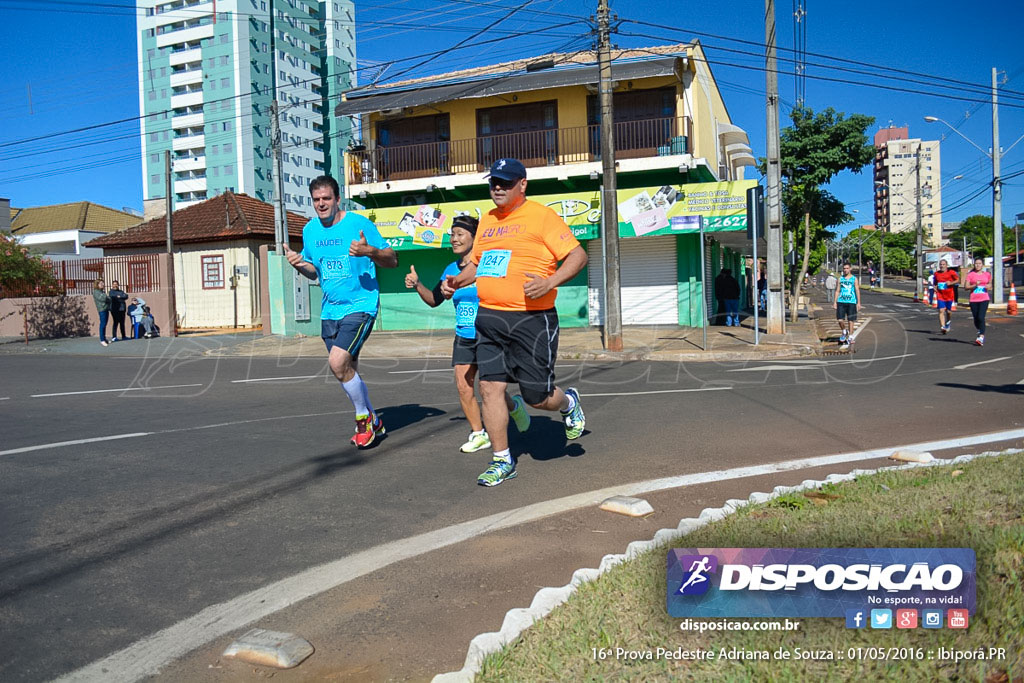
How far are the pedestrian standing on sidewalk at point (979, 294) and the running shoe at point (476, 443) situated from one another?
13.0 m

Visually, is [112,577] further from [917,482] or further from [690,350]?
[690,350]

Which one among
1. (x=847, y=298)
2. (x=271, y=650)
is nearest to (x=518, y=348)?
(x=271, y=650)

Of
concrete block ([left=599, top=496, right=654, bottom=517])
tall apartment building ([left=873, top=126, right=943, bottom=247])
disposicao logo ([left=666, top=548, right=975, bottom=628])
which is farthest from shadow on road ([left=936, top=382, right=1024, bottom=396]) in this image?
tall apartment building ([left=873, top=126, right=943, bottom=247])

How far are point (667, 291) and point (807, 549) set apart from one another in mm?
20840

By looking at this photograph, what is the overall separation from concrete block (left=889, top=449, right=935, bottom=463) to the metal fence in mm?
22730

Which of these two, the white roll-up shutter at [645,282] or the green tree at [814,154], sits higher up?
the green tree at [814,154]

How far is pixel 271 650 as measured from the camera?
260 cm

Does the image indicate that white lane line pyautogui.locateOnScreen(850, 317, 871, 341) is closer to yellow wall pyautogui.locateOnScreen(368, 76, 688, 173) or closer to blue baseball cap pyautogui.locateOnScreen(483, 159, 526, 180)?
yellow wall pyautogui.locateOnScreen(368, 76, 688, 173)

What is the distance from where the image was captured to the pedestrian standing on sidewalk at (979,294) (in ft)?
50.3

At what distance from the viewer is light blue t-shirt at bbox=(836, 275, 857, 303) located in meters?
15.6

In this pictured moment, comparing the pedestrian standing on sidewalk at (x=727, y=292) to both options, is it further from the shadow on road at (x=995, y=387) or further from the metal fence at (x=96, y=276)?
the metal fence at (x=96, y=276)

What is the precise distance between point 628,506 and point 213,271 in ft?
86.7

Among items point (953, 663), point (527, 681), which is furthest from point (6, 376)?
point (953, 663)

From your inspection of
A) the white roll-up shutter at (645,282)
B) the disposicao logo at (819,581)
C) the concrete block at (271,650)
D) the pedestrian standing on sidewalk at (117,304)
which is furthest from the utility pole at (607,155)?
the pedestrian standing on sidewalk at (117,304)
